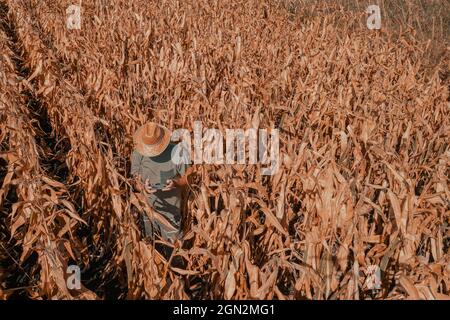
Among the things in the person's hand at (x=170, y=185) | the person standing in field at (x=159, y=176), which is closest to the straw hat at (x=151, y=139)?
the person standing in field at (x=159, y=176)

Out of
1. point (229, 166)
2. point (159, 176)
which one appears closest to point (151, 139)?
point (159, 176)

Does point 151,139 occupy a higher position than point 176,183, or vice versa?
point 151,139

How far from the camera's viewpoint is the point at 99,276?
1925mm

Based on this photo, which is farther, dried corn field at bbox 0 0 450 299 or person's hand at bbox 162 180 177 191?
person's hand at bbox 162 180 177 191

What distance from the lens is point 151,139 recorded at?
1577mm

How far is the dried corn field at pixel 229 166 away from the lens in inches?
58.8

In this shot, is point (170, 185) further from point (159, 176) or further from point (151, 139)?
point (151, 139)

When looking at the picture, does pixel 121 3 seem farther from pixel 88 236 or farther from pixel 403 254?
pixel 403 254

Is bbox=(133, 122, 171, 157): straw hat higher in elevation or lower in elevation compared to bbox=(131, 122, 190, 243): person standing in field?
higher

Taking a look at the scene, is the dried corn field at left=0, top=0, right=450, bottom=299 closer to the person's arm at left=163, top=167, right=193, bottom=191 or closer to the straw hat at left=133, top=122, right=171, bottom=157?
the person's arm at left=163, top=167, right=193, bottom=191

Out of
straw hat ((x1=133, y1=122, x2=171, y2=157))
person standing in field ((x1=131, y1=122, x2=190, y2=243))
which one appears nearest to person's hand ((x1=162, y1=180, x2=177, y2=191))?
person standing in field ((x1=131, y1=122, x2=190, y2=243))

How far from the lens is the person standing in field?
1.59 meters

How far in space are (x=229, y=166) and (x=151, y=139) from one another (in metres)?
0.40
